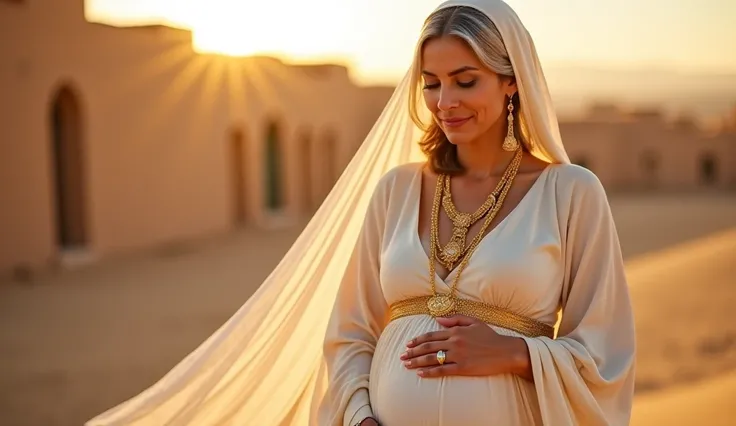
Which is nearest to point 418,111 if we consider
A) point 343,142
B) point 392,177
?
point 392,177

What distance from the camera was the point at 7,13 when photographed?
37.4ft

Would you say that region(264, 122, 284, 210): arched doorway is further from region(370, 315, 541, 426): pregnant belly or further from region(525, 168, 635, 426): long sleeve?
region(525, 168, 635, 426): long sleeve

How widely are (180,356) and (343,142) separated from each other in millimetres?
19791

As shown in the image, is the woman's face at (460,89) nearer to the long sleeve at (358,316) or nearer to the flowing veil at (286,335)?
the long sleeve at (358,316)

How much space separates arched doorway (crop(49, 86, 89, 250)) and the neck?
12.1 metres

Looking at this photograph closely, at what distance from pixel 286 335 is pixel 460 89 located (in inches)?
50.5

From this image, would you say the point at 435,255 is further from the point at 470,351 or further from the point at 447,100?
the point at 447,100

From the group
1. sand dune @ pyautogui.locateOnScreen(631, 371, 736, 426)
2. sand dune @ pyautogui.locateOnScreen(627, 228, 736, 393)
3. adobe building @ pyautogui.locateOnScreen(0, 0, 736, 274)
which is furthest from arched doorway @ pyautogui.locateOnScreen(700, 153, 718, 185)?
sand dune @ pyautogui.locateOnScreen(631, 371, 736, 426)

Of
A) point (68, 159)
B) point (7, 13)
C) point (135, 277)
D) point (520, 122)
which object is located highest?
point (7, 13)

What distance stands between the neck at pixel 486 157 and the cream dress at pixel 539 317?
155 mm

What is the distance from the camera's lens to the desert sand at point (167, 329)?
6023mm

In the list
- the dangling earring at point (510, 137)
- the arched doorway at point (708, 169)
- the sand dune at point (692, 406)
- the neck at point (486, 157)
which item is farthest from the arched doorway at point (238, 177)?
the arched doorway at point (708, 169)

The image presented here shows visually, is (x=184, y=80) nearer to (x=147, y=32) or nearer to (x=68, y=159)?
(x=147, y=32)

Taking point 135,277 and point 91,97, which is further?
point 91,97
